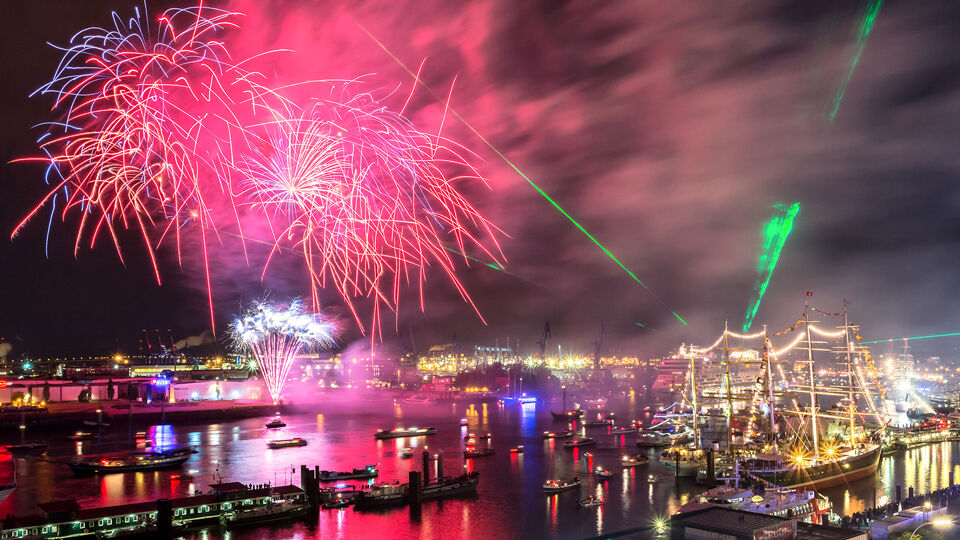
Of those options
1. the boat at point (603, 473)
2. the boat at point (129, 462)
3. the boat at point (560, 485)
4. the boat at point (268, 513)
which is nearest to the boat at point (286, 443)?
the boat at point (129, 462)

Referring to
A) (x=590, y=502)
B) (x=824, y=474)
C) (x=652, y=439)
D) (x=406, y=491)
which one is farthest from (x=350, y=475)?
(x=652, y=439)

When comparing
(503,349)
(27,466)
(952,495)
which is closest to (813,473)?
(952,495)

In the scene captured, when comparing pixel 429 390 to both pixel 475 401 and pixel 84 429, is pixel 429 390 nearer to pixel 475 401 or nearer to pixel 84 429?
pixel 475 401

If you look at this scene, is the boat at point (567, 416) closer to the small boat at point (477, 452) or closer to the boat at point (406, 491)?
the small boat at point (477, 452)

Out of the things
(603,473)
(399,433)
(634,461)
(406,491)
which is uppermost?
(406,491)

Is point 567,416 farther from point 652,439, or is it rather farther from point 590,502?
point 590,502

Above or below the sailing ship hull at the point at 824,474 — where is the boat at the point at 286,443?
below
